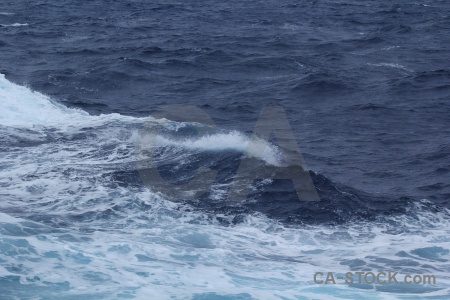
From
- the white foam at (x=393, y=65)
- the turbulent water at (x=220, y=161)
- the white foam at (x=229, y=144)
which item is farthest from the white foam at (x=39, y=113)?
the white foam at (x=393, y=65)

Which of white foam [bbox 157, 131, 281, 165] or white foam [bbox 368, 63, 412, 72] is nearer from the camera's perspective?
white foam [bbox 157, 131, 281, 165]

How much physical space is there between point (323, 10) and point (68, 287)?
137 ft

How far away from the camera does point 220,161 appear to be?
2516 cm

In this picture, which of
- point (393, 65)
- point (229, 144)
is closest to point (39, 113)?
point (229, 144)

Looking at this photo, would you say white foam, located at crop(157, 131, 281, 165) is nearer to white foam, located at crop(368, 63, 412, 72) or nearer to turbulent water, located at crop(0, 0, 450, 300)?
turbulent water, located at crop(0, 0, 450, 300)

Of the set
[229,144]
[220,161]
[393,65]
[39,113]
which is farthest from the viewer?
[393,65]

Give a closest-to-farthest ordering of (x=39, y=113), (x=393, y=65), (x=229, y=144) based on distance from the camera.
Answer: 1. (x=229, y=144)
2. (x=39, y=113)
3. (x=393, y=65)

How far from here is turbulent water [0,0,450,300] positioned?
1811 centimetres

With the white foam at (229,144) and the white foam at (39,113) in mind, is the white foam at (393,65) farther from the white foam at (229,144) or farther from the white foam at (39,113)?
the white foam at (39,113)

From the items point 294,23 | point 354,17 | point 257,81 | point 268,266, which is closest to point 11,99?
point 257,81

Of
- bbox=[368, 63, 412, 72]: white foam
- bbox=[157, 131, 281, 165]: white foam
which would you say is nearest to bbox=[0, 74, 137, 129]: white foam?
bbox=[157, 131, 281, 165]: white foam

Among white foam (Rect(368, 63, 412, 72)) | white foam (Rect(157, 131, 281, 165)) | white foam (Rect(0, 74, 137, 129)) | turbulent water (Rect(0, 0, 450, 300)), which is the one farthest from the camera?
white foam (Rect(368, 63, 412, 72))

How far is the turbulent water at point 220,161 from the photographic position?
59.4 ft

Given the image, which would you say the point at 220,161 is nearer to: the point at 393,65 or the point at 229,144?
the point at 229,144
